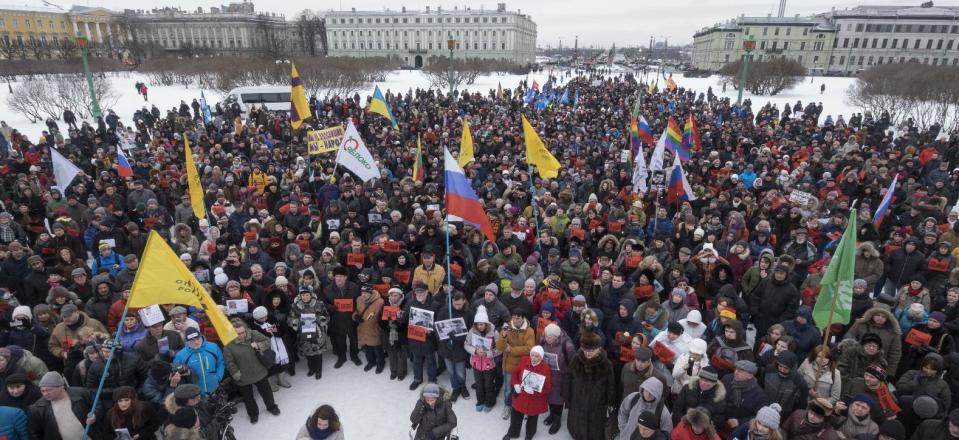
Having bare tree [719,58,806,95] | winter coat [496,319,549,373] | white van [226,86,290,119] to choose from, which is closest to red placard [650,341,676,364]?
winter coat [496,319,549,373]

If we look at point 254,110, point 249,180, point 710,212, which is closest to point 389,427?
point 710,212

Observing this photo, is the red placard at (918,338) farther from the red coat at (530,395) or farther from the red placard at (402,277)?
the red placard at (402,277)

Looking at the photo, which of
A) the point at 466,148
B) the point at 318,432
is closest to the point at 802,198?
the point at 466,148

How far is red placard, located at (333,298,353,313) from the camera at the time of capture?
272 inches

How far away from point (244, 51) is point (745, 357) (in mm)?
102927

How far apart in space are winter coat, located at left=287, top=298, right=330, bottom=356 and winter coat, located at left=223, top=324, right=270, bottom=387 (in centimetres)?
64

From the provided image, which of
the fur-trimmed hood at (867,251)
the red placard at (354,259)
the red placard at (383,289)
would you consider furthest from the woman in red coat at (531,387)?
the fur-trimmed hood at (867,251)

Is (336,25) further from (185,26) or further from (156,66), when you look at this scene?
(156,66)

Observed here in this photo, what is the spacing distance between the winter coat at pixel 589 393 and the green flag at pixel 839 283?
2152 millimetres

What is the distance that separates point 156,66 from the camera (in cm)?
5144

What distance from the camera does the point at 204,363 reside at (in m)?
5.43

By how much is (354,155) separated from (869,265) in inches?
369

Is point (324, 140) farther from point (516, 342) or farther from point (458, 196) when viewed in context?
point (516, 342)

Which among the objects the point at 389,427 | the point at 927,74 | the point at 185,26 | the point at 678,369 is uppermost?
the point at 185,26
